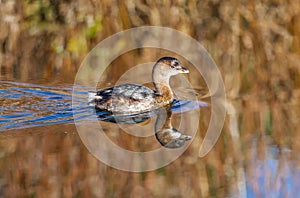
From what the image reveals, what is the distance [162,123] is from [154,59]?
99.5 inches

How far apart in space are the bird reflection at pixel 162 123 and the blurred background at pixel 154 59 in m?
0.26

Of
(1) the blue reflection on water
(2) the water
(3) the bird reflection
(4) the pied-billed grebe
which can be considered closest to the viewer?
(2) the water

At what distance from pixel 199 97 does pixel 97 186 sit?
3542 mm

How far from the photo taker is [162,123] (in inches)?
363

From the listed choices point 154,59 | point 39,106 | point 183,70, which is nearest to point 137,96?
point 183,70

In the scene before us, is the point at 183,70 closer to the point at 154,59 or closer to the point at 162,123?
the point at 154,59

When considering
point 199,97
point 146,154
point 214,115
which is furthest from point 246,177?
point 199,97

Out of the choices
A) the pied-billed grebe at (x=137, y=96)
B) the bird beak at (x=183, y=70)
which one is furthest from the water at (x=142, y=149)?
the bird beak at (x=183, y=70)

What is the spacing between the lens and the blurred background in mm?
6883

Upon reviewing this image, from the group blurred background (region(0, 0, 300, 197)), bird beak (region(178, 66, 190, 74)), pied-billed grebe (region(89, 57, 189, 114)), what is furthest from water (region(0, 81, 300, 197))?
bird beak (region(178, 66, 190, 74))

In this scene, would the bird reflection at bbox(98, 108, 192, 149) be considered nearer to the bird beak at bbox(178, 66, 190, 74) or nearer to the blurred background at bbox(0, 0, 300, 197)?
the blurred background at bbox(0, 0, 300, 197)

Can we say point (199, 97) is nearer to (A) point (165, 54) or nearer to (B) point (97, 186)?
(A) point (165, 54)

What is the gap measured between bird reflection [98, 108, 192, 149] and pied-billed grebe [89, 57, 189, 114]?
0.48ft

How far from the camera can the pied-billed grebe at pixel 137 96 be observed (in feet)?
31.9
